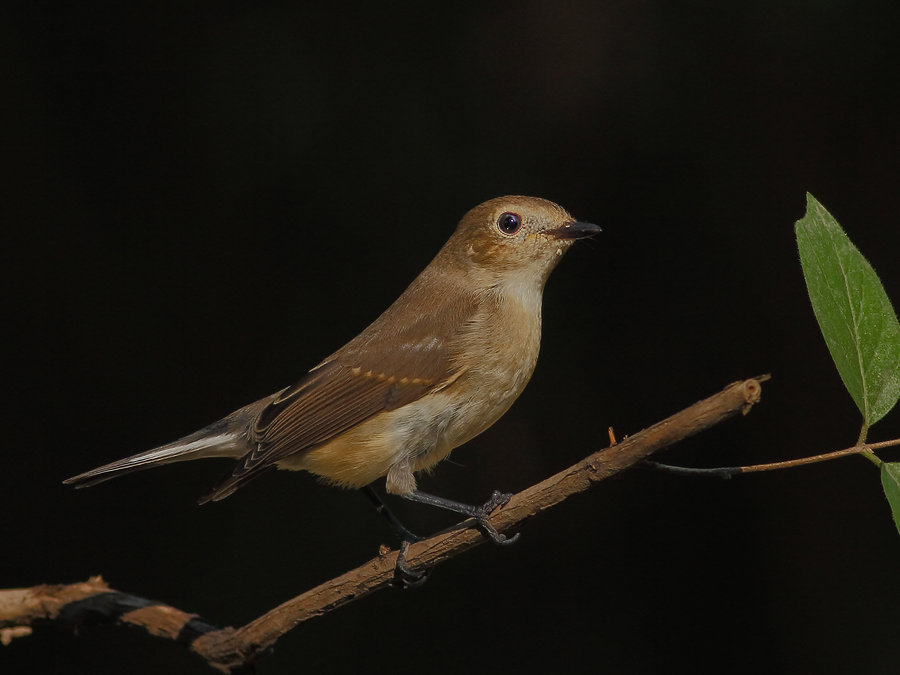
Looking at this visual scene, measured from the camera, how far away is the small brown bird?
292 cm

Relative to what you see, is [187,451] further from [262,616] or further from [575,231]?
[575,231]

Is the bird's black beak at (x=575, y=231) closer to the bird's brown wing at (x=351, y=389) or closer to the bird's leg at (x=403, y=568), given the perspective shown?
the bird's brown wing at (x=351, y=389)

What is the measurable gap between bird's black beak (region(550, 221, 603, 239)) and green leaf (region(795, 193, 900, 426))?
5.43 ft

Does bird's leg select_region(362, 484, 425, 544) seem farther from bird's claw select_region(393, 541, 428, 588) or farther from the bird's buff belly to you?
bird's claw select_region(393, 541, 428, 588)

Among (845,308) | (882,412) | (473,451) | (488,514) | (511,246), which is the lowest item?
(473,451)

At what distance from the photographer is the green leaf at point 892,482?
1.32 m

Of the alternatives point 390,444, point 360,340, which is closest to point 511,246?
point 360,340

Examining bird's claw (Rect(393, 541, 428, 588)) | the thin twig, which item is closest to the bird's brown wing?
bird's claw (Rect(393, 541, 428, 588))

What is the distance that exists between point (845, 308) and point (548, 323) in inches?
136

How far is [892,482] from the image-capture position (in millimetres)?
1361

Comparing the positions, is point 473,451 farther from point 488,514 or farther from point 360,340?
point 488,514

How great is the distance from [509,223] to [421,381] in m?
0.70

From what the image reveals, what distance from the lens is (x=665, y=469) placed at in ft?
5.77

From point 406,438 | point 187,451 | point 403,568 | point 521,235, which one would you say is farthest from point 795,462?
point 187,451
